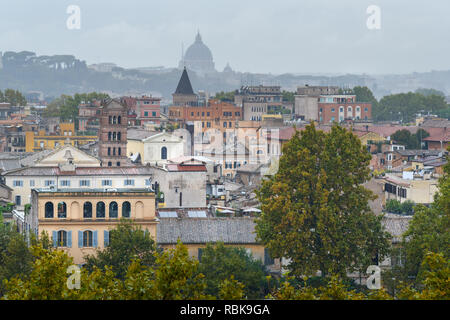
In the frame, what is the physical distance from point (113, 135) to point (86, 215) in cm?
2439

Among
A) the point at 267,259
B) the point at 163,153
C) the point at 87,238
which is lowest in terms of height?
the point at 267,259

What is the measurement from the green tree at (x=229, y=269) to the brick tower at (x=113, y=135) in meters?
26.4

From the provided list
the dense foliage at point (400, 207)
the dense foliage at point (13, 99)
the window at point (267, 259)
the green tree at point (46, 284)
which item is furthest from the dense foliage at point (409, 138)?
the green tree at point (46, 284)

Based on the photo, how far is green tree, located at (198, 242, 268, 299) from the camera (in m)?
34.8

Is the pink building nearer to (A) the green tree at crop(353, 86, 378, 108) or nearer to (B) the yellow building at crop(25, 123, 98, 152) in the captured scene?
(B) the yellow building at crop(25, 123, 98, 152)

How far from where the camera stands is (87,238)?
38094 mm

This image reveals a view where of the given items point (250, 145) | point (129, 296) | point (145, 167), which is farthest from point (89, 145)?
point (129, 296)

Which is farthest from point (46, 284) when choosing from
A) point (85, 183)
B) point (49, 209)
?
point (85, 183)

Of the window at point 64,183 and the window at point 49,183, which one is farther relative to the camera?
the window at point 49,183

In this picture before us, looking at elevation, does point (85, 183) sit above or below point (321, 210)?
below

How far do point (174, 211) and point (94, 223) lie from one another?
863 centimetres

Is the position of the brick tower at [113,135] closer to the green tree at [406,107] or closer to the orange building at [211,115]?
the orange building at [211,115]

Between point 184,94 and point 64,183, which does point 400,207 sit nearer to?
point 64,183

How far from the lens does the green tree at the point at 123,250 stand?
1385 inches
